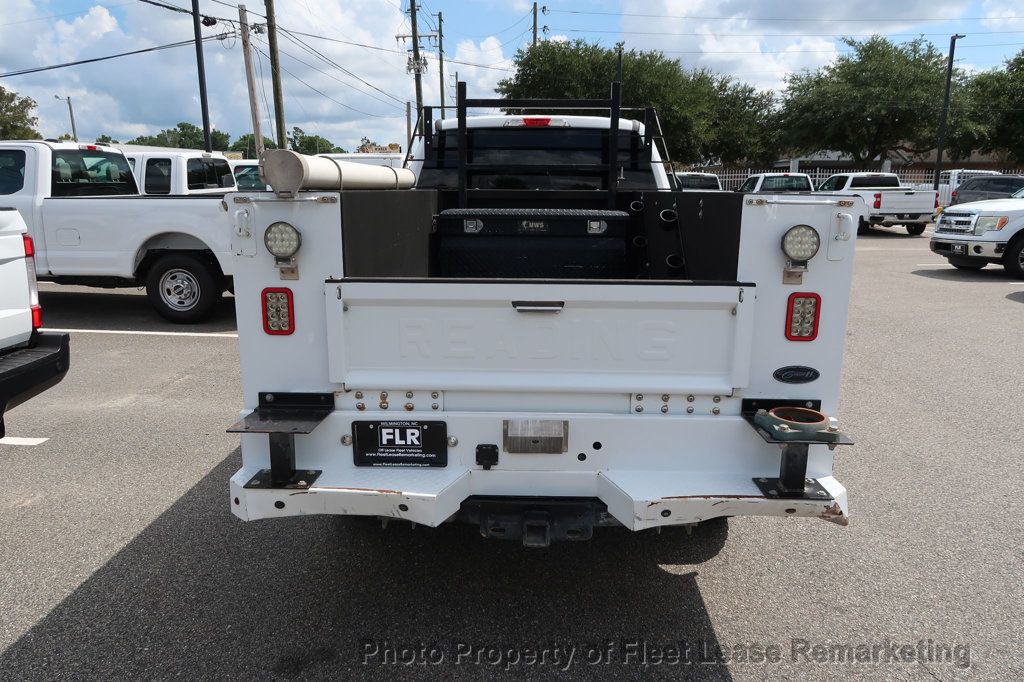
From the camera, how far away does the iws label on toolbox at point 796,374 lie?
2975mm

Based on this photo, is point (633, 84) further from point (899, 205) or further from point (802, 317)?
point (802, 317)

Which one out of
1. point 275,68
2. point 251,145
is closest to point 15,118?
point 251,145

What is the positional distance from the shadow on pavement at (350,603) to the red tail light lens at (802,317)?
51.1 inches

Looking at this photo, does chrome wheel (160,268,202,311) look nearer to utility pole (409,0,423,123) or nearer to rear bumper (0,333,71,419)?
rear bumper (0,333,71,419)

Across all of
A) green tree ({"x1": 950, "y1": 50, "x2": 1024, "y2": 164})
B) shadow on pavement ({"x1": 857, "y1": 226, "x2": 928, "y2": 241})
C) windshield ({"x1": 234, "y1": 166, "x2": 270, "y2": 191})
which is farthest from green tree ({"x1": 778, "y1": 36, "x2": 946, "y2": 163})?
windshield ({"x1": 234, "y1": 166, "x2": 270, "y2": 191})

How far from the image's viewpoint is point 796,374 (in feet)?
9.77

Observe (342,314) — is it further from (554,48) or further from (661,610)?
(554,48)

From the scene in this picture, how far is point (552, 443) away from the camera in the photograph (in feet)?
9.75

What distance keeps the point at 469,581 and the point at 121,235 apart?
7732 millimetres

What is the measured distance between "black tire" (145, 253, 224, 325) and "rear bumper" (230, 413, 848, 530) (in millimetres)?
6967

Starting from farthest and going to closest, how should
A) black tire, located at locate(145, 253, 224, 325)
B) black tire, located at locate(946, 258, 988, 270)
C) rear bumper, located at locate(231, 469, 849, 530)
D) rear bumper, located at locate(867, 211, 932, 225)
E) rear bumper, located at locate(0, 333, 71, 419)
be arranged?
rear bumper, located at locate(867, 211, 932, 225) < black tire, located at locate(946, 258, 988, 270) < black tire, located at locate(145, 253, 224, 325) < rear bumper, located at locate(0, 333, 71, 419) < rear bumper, located at locate(231, 469, 849, 530)

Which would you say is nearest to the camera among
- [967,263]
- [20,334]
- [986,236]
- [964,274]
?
[20,334]

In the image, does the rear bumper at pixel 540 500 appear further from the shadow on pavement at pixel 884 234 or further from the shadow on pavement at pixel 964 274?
the shadow on pavement at pixel 884 234

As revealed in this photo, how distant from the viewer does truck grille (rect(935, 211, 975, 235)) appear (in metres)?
13.8
